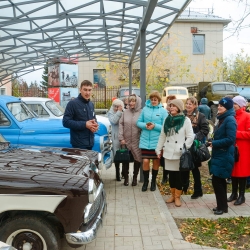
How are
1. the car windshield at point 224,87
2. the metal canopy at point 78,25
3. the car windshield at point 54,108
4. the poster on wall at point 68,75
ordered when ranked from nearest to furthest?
the metal canopy at point 78,25 < the car windshield at point 54,108 < the poster on wall at point 68,75 < the car windshield at point 224,87

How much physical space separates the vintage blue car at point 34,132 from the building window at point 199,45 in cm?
3182

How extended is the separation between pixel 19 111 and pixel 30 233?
4.34 metres

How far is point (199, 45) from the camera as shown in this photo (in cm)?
3744

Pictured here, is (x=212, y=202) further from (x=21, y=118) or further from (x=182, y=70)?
(x=182, y=70)

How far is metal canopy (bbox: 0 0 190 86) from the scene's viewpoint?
8.77m

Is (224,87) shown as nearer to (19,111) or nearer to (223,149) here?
(19,111)

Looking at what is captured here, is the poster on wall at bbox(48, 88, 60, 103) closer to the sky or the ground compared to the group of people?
closer to the sky

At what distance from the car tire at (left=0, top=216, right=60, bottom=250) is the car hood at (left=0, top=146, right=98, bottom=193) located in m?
0.35

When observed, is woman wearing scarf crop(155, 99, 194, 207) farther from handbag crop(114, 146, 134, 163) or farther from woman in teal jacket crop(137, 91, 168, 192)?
handbag crop(114, 146, 134, 163)

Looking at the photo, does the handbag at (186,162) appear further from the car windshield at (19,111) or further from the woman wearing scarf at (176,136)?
the car windshield at (19,111)

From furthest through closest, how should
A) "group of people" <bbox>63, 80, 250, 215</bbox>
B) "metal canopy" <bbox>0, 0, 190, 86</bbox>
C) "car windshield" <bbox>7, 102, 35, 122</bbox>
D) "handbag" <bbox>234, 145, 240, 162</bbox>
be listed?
"metal canopy" <bbox>0, 0, 190, 86</bbox>, "car windshield" <bbox>7, 102, 35, 122</bbox>, "handbag" <bbox>234, 145, 240, 162</bbox>, "group of people" <bbox>63, 80, 250, 215</bbox>

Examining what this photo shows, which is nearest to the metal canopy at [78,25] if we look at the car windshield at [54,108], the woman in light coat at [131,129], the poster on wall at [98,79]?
the woman in light coat at [131,129]

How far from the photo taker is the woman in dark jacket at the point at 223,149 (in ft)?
18.1

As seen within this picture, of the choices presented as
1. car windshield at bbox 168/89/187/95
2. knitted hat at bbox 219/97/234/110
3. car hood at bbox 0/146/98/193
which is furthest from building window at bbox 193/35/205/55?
car hood at bbox 0/146/98/193
